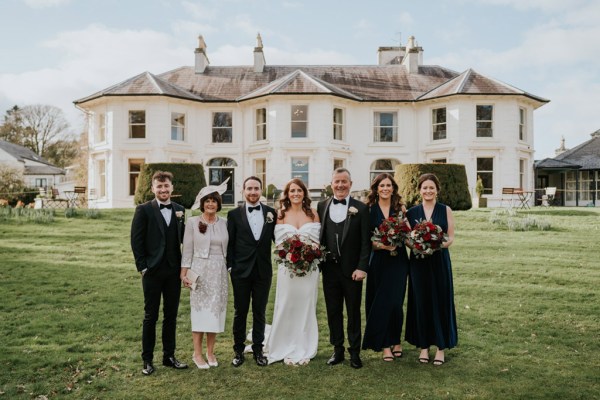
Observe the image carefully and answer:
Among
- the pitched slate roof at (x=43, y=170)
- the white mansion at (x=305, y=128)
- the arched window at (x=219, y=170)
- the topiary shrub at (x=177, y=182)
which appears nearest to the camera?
the topiary shrub at (x=177, y=182)

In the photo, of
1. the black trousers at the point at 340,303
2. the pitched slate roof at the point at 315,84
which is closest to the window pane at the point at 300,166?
the pitched slate roof at the point at 315,84

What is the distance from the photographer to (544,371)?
550 cm

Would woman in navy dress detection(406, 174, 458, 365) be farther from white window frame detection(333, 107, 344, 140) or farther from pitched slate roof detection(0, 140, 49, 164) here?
pitched slate roof detection(0, 140, 49, 164)

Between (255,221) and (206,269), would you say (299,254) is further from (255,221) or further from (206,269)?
(206,269)

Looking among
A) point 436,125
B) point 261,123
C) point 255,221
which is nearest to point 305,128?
point 261,123

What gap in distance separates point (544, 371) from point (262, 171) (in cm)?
2216

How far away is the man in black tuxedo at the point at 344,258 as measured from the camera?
5.69m

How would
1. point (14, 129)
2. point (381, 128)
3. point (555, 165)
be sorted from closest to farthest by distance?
point (381, 128) < point (555, 165) < point (14, 129)

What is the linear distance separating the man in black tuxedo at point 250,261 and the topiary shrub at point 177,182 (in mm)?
14841

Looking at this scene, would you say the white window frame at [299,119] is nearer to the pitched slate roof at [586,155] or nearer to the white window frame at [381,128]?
the white window frame at [381,128]

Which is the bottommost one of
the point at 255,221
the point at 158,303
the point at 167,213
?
the point at 158,303

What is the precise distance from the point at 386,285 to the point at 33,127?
217 feet

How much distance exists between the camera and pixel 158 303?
217 inches

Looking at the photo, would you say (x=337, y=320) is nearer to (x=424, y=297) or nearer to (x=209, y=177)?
(x=424, y=297)
